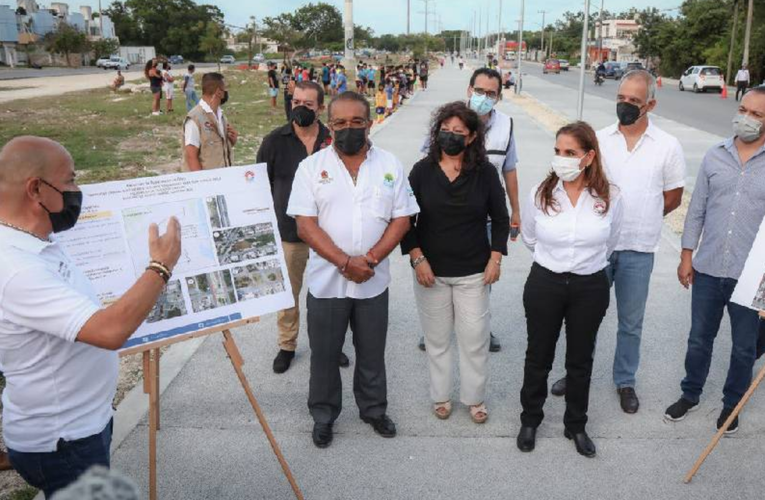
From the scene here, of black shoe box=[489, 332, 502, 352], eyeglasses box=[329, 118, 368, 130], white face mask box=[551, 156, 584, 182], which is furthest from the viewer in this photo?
black shoe box=[489, 332, 502, 352]

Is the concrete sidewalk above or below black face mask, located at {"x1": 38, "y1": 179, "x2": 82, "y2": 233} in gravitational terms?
below

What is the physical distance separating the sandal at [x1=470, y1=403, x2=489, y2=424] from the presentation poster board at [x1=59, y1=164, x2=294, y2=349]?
1.48 metres

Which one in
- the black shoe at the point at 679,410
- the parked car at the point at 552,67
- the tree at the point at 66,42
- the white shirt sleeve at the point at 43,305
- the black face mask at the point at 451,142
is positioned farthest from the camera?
the tree at the point at 66,42

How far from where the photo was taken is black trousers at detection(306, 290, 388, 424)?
3.70 metres

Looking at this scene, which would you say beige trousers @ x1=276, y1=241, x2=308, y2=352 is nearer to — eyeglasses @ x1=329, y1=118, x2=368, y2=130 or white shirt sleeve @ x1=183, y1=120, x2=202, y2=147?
white shirt sleeve @ x1=183, y1=120, x2=202, y2=147

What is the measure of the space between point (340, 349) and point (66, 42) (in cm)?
7520

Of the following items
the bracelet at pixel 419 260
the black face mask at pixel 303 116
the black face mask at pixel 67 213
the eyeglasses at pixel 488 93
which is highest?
the eyeglasses at pixel 488 93

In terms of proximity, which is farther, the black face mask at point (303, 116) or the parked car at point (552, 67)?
the parked car at point (552, 67)

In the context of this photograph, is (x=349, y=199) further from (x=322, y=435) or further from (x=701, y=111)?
(x=701, y=111)

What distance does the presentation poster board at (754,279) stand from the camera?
10.7ft

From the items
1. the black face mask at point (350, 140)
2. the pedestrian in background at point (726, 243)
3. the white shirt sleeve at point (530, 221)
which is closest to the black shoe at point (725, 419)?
the pedestrian in background at point (726, 243)

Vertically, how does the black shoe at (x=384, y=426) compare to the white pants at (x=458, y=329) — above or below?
below

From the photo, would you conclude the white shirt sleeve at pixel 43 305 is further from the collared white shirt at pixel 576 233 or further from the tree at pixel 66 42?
the tree at pixel 66 42

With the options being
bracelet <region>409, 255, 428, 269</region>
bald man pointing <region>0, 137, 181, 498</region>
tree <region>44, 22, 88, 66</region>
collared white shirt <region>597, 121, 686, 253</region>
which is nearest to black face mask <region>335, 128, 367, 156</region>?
bracelet <region>409, 255, 428, 269</region>
